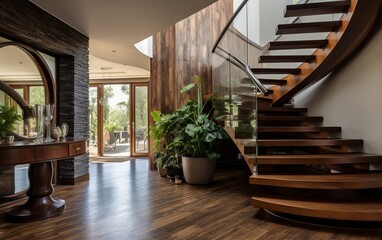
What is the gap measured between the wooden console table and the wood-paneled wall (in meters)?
2.75

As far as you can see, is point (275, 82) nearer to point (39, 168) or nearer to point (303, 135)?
point (303, 135)

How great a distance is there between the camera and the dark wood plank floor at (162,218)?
2.31m

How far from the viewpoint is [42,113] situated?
2.93 meters

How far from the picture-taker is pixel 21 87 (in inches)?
146

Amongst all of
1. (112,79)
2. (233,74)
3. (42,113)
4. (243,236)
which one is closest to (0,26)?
(42,113)

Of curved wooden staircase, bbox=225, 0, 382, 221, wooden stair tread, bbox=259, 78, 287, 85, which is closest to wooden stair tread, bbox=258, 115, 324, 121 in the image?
curved wooden staircase, bbox=225, 0, 382, 221

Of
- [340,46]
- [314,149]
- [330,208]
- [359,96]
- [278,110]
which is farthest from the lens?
[278,110]

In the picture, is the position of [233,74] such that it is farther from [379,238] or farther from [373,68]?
[379,238]

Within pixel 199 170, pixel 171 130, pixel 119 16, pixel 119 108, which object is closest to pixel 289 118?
pixel 199 170

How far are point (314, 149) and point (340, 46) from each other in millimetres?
1439

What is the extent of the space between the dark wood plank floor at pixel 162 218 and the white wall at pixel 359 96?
165cm

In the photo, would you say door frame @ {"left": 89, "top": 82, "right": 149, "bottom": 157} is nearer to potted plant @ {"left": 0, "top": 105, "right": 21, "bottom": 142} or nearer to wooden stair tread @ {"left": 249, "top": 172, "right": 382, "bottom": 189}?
potted plant @ {"left": 0, "top": 105, "right": 21, "bottom": 142}

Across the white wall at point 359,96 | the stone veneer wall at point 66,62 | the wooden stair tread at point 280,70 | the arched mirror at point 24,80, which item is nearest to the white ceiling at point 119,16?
the stone veneer wall at point 66,62

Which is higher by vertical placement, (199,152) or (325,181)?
(199,152)
